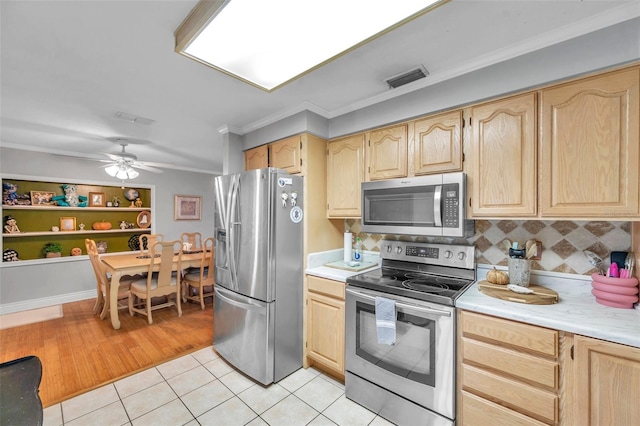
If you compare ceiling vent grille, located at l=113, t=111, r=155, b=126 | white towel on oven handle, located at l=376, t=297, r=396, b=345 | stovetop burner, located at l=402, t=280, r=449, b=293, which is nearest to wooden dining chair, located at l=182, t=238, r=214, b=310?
ceiling vent grille, located at l=113, t=111, r=155, b=126

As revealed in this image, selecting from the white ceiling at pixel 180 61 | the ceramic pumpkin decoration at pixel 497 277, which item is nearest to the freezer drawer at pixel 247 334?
the ceramic pumpkin decoration at pixel 497 277

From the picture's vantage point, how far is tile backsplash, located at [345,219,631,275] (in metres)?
1.65

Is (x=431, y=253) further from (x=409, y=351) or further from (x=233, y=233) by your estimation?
(x=233, y=233)

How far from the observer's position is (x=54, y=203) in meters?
4.25

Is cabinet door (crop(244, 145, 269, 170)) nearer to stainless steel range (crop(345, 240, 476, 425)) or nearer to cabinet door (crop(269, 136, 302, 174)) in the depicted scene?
cabinet door (crop(269, 136, 302, 174))

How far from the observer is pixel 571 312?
1.42 meters

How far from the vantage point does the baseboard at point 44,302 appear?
3736mm

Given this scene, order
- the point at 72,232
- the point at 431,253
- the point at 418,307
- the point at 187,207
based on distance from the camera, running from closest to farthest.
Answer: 1. the point at 418,307
2. the point at 431,253
3. the point at 72,232
4. the point at 187,207

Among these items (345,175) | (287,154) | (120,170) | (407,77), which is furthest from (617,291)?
(120,170)

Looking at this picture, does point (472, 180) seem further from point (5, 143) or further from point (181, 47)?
point (5, 143)

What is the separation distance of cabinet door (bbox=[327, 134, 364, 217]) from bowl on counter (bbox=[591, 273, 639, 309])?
1.59m

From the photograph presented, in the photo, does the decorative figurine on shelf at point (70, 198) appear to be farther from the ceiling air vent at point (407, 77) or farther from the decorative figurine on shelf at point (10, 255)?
the ceiling air vent at point (407, 77)

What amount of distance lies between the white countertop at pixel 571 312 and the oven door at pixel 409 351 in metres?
0.22

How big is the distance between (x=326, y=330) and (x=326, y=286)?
38 cm
